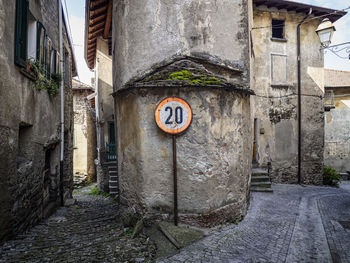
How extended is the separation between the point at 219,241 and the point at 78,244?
2.53 m

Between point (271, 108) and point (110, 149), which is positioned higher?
point (271, 108)

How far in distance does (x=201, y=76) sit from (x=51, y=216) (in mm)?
5461

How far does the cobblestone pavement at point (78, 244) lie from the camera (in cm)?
403

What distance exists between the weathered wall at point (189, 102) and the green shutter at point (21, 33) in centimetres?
198

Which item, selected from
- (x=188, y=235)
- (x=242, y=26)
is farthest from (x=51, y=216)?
(x=242, y=26)

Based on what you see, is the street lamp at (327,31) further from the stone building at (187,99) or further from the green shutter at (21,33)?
the green shutter at (21,33)

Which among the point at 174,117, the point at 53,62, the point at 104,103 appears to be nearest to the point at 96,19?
the point at 53,62

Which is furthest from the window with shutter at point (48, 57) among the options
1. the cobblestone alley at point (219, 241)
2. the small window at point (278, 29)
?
the small window at point (278, 29)

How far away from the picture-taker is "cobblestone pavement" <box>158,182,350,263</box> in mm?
4309

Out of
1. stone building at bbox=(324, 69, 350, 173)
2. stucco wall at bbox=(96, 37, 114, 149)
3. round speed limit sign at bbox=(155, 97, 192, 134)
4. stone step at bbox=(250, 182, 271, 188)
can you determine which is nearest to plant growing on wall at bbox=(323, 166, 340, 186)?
stone step at bbox=(250, 182, 271, 188)

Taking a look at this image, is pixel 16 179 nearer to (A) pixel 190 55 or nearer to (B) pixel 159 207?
(B) pixel 159 207

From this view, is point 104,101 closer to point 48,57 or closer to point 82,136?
point 82,136

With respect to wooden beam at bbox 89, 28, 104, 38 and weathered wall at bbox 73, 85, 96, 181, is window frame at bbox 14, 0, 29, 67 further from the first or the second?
weathered wall at bbox 73, 85, 96, 181

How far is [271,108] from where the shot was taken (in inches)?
467
